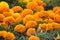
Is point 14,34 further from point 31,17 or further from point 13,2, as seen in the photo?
point 13,2

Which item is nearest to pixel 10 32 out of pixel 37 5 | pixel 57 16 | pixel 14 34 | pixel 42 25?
pixel 14 34

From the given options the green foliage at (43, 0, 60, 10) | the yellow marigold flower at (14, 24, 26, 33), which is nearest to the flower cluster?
the yellow marigold flower at (14, 24, 26, 33)

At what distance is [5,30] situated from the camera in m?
4.17

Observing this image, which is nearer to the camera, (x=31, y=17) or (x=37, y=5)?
(x=31, y=17)

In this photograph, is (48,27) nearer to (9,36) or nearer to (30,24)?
(30,24)

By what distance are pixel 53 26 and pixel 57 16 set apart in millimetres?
311

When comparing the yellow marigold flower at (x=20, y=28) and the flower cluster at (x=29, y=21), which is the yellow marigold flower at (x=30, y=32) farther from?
the yellow marigold flower at (x=20, y=28)

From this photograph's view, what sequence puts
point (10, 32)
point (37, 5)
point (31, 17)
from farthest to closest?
point (37, 5) < point (31, 17) < point (10, 32)

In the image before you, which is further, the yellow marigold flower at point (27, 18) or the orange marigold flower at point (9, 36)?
the yellow marigold flower at point (27, 18)

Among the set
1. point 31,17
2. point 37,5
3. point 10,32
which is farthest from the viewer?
point 37,5

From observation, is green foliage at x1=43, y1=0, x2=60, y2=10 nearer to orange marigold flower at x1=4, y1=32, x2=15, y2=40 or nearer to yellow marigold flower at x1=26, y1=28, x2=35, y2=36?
yellow marigold flower at x1=26, y1=28, x2=35, y2=36

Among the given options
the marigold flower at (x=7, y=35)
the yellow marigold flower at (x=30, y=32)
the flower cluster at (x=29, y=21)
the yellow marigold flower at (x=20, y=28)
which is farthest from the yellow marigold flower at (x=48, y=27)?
the marigold flower at (x=7, y=35)

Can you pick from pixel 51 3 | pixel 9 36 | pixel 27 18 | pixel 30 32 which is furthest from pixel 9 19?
pixel 51 3

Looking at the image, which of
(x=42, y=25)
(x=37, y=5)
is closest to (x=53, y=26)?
A: (x=42, y=25)
